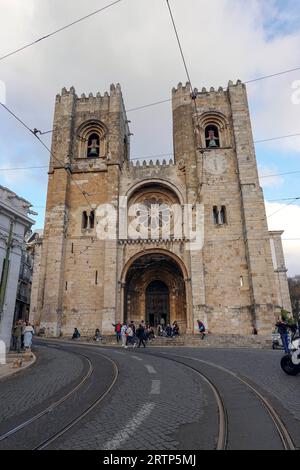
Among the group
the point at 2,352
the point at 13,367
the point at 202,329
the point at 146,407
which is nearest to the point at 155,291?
the point at 202,329

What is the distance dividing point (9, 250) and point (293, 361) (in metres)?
11.0

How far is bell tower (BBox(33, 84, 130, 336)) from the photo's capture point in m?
21.7

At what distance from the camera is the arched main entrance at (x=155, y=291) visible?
23172 millimetres

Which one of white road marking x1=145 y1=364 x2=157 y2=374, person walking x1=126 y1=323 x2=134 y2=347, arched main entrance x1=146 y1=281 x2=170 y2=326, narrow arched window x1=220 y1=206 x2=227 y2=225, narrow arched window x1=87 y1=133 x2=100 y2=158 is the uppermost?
narrow arched window x1=87 y1=133 x2=100 y2=158

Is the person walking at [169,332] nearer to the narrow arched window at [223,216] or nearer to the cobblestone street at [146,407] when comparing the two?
the narrow arched window at [223,216]

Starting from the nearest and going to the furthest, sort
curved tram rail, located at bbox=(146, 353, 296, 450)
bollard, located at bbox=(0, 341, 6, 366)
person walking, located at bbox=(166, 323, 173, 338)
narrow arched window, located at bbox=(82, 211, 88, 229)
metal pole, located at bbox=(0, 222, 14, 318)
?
curved tram rail, located at bbox=(146, 353, 296, 450), bollard, located at bbox=(0, 341, 6, 366), metal pole, located at bbox=(0, 222, 14, 318), person walking, located at bbox=(166, 323, 173, 338), narrow arched window, located at bbox=(82, 211, 88, 229)

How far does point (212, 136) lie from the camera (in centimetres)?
2595

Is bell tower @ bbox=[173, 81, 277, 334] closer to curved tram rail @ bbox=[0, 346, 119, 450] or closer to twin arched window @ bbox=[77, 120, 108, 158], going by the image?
twin arched window @ bbox=[77, 120, 108, 158]

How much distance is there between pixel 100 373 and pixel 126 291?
591 inches

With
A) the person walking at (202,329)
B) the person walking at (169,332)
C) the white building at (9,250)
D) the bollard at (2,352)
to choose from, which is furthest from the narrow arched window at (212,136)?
the bollard at (2,352)

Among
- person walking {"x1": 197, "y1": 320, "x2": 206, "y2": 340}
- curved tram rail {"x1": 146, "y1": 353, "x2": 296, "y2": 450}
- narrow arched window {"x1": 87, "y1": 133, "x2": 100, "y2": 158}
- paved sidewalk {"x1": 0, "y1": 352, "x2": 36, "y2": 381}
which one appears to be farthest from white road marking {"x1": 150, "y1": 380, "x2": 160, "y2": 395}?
narrow arched window {"x1": 87, "y1": 133, "x2": 100, "y2": 158}

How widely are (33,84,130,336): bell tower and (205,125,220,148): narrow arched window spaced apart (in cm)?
716

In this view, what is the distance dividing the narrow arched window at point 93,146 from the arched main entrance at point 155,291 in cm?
1015

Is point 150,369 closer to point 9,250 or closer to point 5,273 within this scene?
point 5,273
